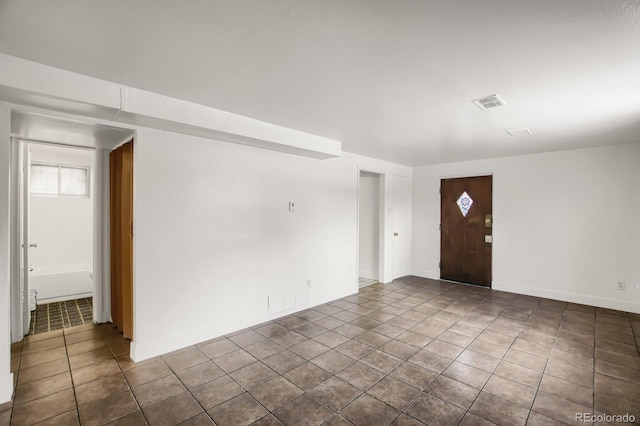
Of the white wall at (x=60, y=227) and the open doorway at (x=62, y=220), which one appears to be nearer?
the open doorway at (x=62, y=220)

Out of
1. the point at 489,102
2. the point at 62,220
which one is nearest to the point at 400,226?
the point at 489,102

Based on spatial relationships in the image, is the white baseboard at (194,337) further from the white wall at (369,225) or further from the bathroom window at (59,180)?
the bathroom window at (59,180)

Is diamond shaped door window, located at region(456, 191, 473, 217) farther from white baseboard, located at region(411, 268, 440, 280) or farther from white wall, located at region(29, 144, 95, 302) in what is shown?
white wall, located at region(29, 144, 95, 302)

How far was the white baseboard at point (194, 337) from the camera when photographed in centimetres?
288

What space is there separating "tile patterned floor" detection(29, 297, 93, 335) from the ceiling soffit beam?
2.75 metres

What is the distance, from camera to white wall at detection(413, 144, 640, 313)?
173 inches

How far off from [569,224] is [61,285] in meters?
8.11

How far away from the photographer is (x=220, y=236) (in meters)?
3.46

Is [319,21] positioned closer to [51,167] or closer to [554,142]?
[554,142]

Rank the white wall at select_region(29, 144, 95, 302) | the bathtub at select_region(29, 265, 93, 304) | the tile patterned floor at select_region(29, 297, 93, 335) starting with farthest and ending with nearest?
the white wall at select_region(29, 144, 95, 302), the bathtub at select_region(29, 265, 93, 304), the tile patterned floor at select_region(29, 297, 93, 335)

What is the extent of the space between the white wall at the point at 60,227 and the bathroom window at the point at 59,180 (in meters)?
0.11

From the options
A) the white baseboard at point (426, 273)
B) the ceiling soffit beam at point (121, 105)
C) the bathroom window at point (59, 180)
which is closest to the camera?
the ceiling soffit beam at point (121, 105)

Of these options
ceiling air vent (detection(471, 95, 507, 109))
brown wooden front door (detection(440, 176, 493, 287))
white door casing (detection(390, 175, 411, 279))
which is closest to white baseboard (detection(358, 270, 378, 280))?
white door casing (detection(390, 175, 411, 279))

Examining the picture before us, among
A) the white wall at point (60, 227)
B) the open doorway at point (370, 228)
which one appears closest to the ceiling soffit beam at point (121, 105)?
the open doorway at point (370, 228)
